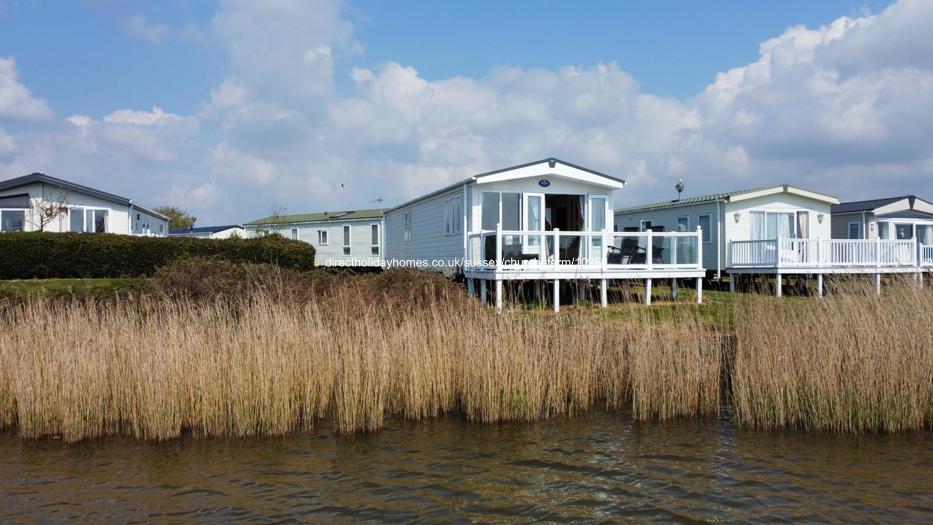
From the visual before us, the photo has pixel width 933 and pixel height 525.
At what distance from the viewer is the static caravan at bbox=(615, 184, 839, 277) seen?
77.6 feet

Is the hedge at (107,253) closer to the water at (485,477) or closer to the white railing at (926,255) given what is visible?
the water at (485,477)

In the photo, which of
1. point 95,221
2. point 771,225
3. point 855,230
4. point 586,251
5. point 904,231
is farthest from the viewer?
point 904,231

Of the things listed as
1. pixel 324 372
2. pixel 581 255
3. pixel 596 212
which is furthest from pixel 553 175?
pixel 324 372

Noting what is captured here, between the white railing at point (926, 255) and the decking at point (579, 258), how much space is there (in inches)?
326

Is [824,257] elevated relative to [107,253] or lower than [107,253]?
lower

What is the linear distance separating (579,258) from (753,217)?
1102 cm

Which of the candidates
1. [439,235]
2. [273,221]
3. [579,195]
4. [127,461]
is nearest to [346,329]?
[127,461]

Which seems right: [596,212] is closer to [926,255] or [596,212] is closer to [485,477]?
[926,255]

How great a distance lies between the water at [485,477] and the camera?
5.93m

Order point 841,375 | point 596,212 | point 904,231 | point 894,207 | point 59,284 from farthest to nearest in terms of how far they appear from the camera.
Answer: point 904,231, point 894,207, point 596,212, point 59,284, point 841,375

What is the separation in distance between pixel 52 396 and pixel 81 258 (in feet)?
43.0

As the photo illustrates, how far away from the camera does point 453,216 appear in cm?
1998

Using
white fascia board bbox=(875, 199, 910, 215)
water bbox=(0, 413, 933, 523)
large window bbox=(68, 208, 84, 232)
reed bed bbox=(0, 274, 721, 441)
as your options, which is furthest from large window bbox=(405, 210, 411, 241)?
water bbox=(0, 413, 933, 523)

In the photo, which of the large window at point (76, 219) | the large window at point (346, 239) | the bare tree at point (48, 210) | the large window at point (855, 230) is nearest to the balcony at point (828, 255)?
the large window at point (855, 230)
